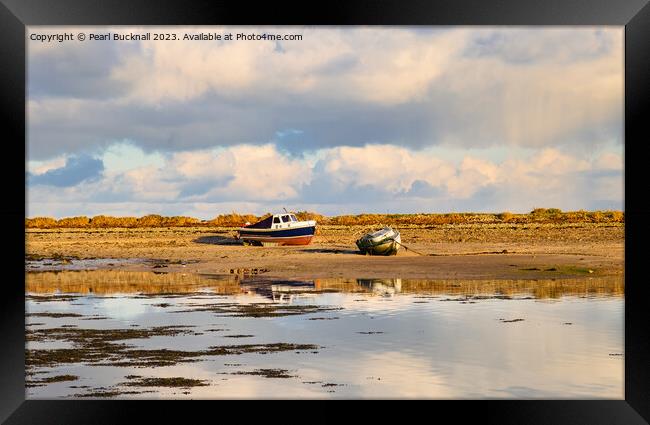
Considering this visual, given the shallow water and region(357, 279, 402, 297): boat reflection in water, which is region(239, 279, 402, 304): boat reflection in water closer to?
region(357, 279, 402, 297): boat reflection in water

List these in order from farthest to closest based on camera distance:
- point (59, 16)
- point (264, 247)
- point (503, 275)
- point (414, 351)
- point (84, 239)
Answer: point (84, 239) < point (264, 247) < point (503, 275) < point (414, 351) < point (59, 16)

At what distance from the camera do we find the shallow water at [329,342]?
35.8ft

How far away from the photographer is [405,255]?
34375mm

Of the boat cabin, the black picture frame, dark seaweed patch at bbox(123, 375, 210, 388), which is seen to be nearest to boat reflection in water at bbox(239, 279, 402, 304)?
dark seaweed patch at bbox(123, 375, 210, 388)

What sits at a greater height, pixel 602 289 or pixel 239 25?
pixel 239 25

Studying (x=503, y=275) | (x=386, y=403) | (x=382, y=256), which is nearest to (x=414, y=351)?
(x=386, y=403)

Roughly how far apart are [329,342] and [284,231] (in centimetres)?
2663

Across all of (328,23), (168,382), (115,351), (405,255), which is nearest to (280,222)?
(405,255)

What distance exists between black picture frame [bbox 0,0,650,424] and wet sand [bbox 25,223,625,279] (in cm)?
1665

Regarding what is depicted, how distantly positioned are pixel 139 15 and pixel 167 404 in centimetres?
512

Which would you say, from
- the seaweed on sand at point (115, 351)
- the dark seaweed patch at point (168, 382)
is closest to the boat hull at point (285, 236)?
the seaweed on sand at point (115, 351)

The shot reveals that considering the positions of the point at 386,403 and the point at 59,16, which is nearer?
the point at 386,403

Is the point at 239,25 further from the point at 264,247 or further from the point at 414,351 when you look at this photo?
the point at 264,247
